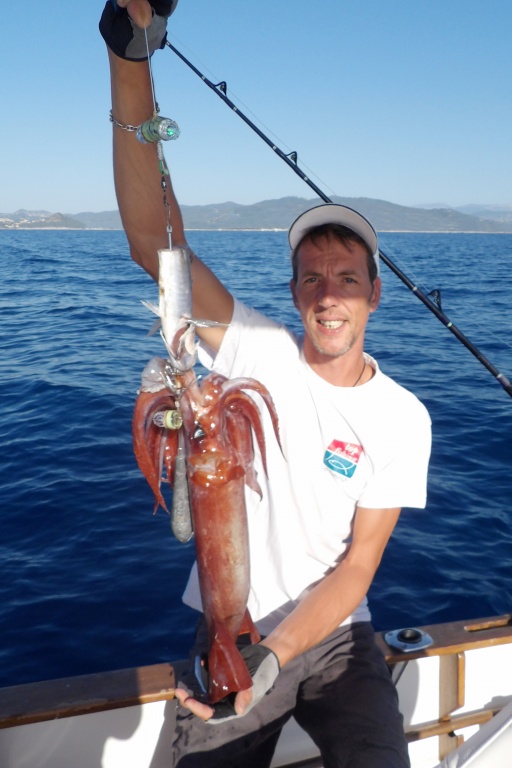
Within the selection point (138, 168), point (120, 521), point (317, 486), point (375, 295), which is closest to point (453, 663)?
point (317, 486)

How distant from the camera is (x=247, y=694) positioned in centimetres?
261

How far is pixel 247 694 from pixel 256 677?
101mm

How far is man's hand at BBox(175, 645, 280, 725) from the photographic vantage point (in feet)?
8.54

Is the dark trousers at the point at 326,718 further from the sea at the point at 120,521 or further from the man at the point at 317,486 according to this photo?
the sea at the point at 120,521

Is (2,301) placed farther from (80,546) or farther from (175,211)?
(175,211)

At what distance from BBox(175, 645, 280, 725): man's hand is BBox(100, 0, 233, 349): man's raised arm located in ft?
5.53

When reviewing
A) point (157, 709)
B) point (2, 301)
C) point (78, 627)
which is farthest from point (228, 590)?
point (2, 301)

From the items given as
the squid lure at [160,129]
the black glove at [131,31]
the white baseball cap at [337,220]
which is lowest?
the white baseball cap at [337,220]

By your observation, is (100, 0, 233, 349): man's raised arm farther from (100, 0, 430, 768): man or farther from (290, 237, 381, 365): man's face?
(290, 237, 381, 365): man's face

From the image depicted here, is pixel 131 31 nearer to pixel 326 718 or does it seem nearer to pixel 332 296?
pixel 332 296

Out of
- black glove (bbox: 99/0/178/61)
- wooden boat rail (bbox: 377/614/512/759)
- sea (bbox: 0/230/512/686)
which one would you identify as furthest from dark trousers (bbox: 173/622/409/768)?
black glove (bbox: 99/0/178/61)

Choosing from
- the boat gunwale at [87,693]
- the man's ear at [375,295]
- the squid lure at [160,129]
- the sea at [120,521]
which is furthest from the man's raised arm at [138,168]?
the sea at [120,521]

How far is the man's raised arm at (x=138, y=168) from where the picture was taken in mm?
2510

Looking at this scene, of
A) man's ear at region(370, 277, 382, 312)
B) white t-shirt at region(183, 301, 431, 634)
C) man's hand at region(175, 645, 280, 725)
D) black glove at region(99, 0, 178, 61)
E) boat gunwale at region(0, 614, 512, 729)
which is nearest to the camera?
black glove at region(99, 0, 178, 61)
